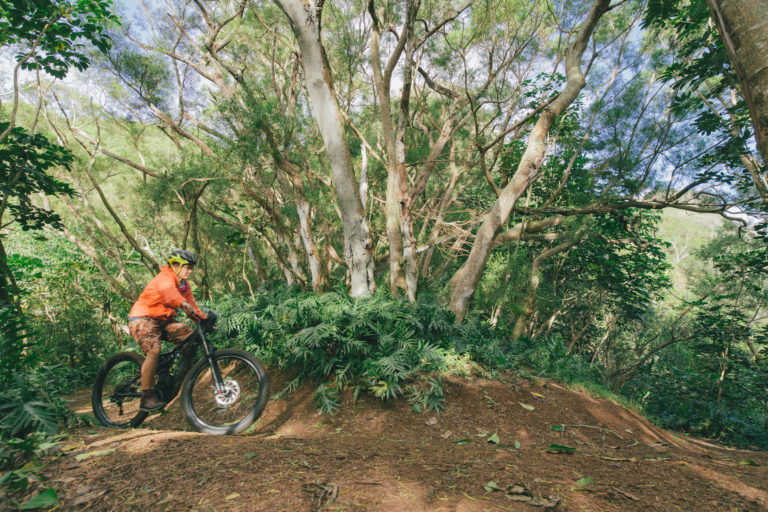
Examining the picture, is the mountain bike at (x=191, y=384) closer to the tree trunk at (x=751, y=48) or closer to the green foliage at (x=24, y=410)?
the green foliage at (x=24, y=410)

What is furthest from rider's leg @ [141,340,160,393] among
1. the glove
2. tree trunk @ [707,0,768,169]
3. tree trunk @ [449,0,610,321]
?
tree trunk @ [707,0,768,169]

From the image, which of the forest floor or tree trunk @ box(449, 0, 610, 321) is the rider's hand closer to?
Answer: the forest floor

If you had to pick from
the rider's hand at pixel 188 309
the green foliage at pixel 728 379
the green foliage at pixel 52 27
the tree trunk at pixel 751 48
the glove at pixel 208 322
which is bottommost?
the green foliage at pixel 728 379

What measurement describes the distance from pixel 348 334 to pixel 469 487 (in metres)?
2.47

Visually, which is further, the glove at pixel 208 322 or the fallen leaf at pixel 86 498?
the glove at pixel 208 322

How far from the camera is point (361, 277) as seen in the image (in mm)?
5797

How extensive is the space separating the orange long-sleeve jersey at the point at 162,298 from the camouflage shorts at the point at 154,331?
7 centimetres

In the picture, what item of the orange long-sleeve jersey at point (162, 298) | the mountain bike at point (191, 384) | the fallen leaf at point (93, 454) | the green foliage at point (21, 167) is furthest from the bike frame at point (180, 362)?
the green foliage at point (21, 167)

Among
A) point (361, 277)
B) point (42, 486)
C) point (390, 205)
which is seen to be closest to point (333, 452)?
point (42, 486)

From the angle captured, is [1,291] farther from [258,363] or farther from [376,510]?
[376,510]

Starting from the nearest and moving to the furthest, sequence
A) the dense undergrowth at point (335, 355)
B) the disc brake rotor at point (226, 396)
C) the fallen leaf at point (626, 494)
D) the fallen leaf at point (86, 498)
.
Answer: the fallen leaf at point (86, 498) < the fallen leaf at point (626, 494) < the dense undergrowth at point (335, 355) < the disc brake rotor at point (226, 396)

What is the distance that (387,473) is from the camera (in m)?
2.31

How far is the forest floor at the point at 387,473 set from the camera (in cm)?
192

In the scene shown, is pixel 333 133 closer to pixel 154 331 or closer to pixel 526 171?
pixel 526 171
